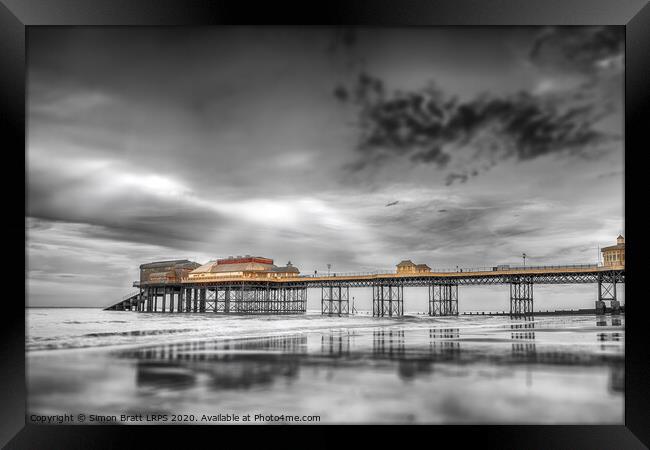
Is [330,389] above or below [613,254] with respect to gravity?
below

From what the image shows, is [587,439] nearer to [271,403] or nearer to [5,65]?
[271,403]

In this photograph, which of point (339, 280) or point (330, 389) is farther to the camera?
point (339, 280)

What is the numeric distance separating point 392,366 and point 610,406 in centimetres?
280

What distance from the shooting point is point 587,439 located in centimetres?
510

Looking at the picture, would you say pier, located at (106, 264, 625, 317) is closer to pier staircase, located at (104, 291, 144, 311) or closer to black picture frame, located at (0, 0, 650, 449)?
pier staircase, located at (104, 291, 144, 311)

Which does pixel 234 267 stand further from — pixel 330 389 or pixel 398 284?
pixel 330 389

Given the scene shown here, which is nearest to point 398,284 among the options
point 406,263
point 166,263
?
point 406,263

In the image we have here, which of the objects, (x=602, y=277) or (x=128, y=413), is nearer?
(x=128, y=413)

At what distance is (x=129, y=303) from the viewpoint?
6059cm
